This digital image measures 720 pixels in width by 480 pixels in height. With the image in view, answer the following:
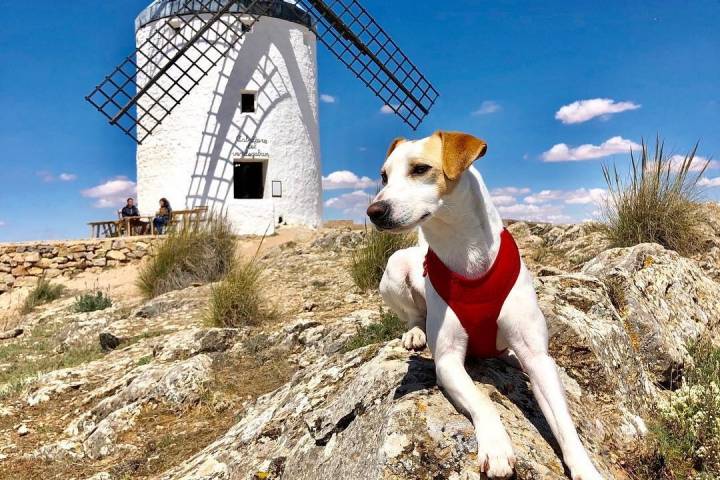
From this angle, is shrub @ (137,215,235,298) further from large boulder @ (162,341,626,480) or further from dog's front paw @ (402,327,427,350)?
dog's front paw @ (402,327,427,350)

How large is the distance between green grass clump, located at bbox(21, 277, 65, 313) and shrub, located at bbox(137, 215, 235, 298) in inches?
162

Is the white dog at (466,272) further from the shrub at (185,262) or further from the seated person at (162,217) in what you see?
the seated person at (162,217)

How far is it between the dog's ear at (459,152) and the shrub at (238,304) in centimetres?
580

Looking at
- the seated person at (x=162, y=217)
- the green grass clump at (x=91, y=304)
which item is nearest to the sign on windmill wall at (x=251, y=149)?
the seated person at (x=162, y=217)

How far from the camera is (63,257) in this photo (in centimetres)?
1862

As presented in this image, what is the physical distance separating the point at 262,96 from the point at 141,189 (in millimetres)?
5547

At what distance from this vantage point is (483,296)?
8.78 ft

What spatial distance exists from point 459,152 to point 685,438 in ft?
7.97

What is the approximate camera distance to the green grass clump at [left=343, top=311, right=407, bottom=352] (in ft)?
18.2

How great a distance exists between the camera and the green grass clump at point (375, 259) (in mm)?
9109

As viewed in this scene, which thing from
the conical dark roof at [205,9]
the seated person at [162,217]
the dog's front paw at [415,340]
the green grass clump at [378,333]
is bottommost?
the green grass clump at [378,333]

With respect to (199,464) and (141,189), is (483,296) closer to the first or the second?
(199,464)

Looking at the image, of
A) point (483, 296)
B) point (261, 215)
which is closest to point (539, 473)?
point (483, 296)

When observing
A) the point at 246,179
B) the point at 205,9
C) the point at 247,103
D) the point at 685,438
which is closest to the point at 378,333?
the point at 685,438
